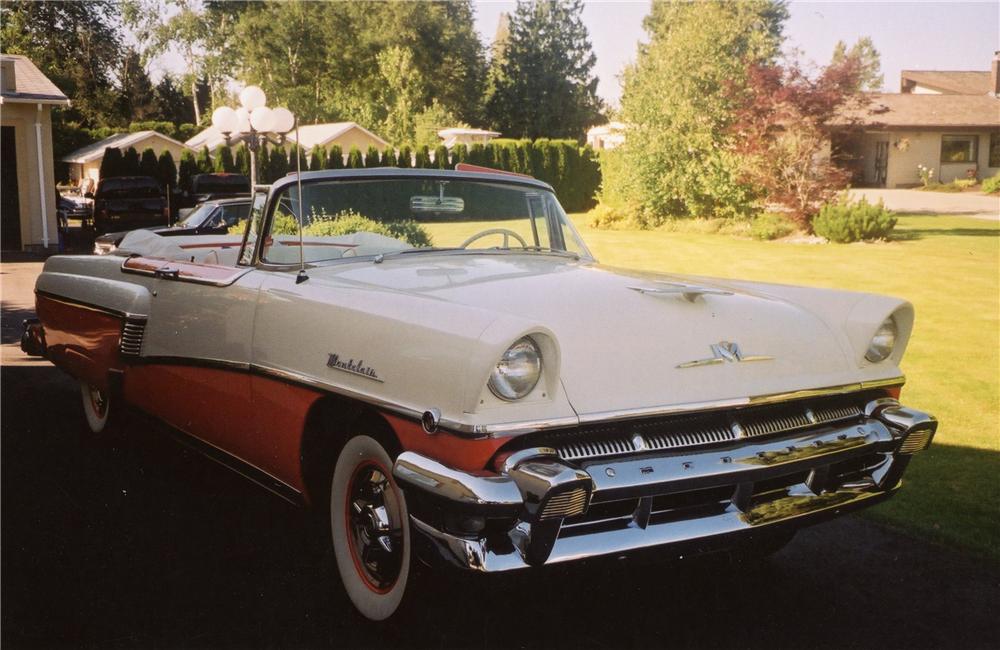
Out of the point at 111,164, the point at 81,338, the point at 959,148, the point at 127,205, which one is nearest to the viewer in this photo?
the point at 81,338

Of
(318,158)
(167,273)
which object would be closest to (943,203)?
(318,158)

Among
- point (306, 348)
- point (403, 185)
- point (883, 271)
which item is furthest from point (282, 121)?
point (883, 271)

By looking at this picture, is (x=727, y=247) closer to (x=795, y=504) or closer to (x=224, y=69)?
(x=795, y=504)

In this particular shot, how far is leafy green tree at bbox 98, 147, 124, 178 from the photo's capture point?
1077 inches

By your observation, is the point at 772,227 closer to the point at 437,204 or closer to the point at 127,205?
the point at 127,205

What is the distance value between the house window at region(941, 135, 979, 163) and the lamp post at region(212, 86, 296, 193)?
133 ft

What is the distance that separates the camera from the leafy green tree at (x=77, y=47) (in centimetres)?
5381

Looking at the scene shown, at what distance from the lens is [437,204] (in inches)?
165

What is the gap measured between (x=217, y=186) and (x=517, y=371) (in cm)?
2228

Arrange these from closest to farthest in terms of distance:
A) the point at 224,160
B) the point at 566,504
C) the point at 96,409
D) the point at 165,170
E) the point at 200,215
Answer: the point at 566,504 < the point at 96,409 < the point at 200,215 < the point at 165,170 < the point at 224,160

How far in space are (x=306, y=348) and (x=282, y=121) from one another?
626 centimetres

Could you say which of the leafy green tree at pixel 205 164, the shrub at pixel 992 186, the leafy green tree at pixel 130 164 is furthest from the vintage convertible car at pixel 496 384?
the shrub at pixel 992 186

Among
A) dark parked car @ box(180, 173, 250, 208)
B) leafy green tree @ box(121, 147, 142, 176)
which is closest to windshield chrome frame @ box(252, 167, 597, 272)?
dark parked car @ box(180, 173, 250, 208)

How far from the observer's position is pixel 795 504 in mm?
3096
